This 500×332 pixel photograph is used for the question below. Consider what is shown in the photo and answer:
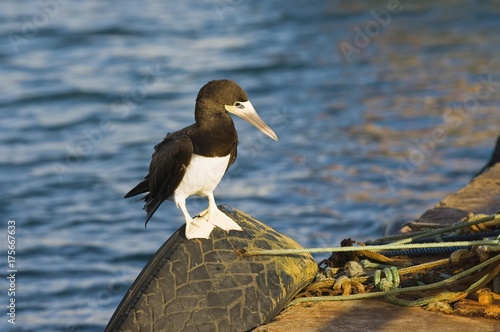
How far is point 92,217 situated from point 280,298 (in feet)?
18.6

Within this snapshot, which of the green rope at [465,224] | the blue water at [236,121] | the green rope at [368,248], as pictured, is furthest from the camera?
the blue water at [236,121]

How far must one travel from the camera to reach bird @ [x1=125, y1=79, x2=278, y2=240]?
471 cm

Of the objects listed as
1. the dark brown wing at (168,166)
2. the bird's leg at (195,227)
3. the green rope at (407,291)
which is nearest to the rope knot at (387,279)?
the green rope at (407,291)

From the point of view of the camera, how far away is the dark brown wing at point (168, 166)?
186 inches

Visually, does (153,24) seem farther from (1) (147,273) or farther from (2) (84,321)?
(1) (147,273)

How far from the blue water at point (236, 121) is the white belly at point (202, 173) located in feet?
9.53

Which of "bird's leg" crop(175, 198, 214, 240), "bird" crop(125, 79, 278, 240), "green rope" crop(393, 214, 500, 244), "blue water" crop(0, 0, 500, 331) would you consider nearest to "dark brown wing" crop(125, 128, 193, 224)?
"bird" crop(125, 79, 278, 240)

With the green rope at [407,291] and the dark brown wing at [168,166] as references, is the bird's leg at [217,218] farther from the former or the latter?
the green rope at [407,291]

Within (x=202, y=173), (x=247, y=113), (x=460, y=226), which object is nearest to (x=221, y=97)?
(x=247, y=113)

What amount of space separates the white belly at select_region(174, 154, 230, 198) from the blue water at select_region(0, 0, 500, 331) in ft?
9.53

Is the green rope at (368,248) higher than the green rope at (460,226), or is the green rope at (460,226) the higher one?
the green rope at (460,226)

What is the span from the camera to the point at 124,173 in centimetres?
1133

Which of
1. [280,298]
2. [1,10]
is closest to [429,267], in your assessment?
[280,298]

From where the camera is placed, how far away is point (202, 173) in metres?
4.73
